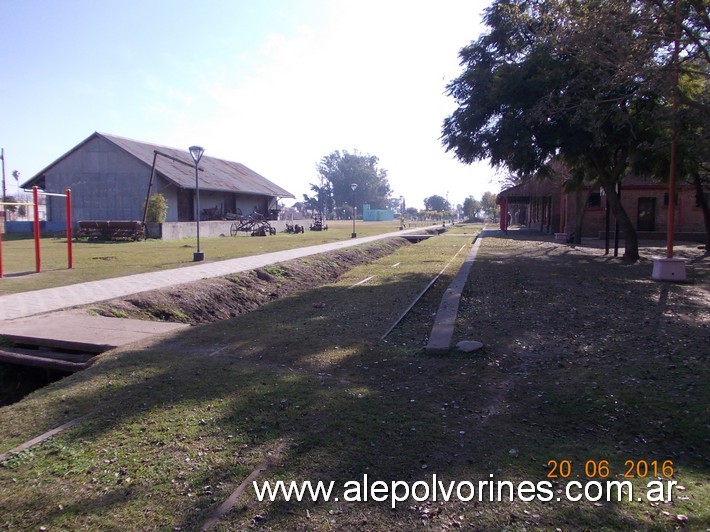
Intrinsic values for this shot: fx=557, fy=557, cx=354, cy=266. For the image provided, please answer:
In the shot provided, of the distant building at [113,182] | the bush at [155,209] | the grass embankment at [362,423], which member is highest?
the distant building at [113,182]

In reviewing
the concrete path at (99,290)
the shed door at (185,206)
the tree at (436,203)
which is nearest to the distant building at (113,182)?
the shed door at (185,206)

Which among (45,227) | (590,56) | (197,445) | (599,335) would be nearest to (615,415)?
(599,335)

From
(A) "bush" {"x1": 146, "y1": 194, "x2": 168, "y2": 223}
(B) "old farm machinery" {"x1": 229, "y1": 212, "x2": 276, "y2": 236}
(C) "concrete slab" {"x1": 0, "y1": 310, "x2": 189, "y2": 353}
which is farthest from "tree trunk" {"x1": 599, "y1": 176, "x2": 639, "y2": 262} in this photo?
(B) "old farm machinery" {"x1": 229, "y1": 212, "x2": 276, "y2": 236}

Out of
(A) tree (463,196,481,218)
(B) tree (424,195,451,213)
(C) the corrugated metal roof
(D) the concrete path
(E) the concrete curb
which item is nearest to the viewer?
(E) the concrete curb

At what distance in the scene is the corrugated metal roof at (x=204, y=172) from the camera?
39.5m

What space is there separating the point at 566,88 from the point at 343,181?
123090mm

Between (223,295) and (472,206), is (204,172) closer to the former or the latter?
(223,295)

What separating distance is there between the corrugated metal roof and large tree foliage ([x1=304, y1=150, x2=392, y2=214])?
8237 centimetres

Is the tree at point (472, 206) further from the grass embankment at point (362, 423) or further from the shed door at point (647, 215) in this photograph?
the grass embankment at point (362, 423)

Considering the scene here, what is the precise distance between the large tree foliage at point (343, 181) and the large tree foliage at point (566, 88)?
118m

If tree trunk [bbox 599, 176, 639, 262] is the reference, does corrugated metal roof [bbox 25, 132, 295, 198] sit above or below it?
above

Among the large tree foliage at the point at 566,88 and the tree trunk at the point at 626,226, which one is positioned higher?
the large tree foliage at the point at 566,88

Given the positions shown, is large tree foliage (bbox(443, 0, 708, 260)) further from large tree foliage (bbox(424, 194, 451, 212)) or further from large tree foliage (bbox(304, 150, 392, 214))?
large tree foliage (bbox(424, 194, 451, 212))

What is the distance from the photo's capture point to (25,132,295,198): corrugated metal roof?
39500mm
